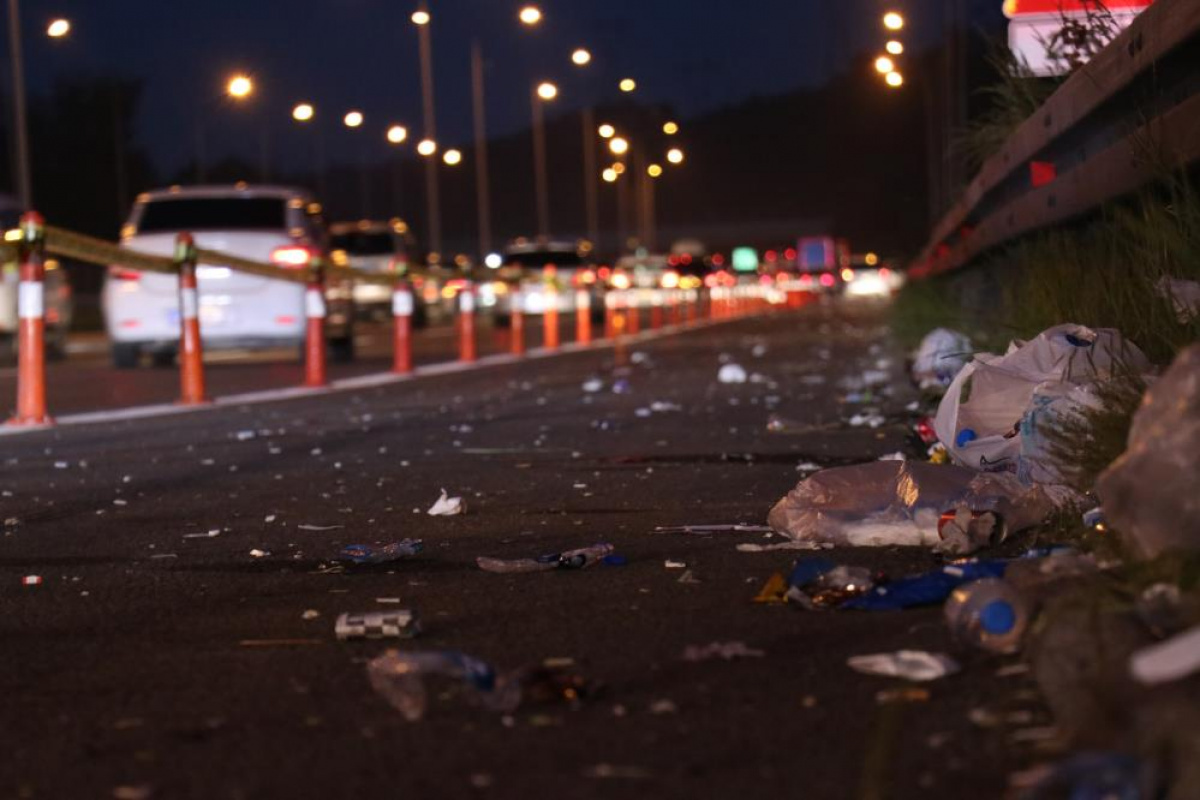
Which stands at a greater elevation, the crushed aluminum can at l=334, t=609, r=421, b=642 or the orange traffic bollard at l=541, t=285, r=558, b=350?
the orange traffic bollard at l=541, t=285, r=558, b=350

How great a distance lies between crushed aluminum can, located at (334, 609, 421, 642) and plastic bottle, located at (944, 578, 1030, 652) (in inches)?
51.8

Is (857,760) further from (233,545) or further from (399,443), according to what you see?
(399,443)

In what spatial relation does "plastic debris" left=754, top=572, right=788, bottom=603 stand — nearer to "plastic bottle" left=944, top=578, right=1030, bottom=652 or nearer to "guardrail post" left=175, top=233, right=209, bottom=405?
"plastic bottle" left=944, top=578, right=1030, bottom=652

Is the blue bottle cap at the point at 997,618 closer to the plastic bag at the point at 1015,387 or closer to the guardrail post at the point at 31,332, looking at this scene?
the plastic bag at the point at 1015,387

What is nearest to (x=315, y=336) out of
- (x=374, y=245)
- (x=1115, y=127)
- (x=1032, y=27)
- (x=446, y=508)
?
(x=1032, y=27)

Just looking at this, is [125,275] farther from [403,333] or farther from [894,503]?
[894,503]

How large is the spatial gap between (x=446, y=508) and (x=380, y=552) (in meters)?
1.29

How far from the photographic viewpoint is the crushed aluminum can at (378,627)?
16.6 feet

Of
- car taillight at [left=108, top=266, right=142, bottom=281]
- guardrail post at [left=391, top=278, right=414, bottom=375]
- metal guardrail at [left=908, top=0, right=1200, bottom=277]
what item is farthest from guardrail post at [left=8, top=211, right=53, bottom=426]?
car taillight at [left=108, top=266, right=142, bottom=281]

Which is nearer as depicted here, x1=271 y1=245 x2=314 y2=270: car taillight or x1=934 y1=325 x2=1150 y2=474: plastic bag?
x1=934 y1=325 x2=1150 y2=474: plastic bag

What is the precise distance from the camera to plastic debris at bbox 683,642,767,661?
4660 mm

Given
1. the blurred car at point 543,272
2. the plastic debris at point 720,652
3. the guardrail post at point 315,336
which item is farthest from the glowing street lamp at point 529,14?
the plastic debris at point 720,652

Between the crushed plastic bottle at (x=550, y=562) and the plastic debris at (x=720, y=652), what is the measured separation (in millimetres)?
1418

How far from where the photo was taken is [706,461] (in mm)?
9664
